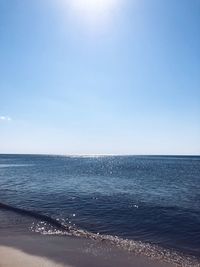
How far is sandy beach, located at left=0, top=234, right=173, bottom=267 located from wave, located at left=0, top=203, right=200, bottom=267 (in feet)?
2.56

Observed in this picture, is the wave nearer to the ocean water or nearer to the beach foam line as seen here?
the ocean water

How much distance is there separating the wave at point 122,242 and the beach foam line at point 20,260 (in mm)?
4861

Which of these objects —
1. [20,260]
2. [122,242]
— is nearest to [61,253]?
[20,260]

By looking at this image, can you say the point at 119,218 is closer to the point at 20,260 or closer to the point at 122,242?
the point at 122,242

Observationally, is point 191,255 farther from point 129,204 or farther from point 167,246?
point 129,204

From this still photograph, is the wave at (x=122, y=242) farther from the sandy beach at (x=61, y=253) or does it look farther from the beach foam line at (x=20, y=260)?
the beach foam line at (x=20, y=260)

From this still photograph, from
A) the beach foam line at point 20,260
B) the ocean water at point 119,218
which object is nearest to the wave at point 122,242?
the ocean water at point 119,218

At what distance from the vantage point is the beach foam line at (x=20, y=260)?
14137 mm

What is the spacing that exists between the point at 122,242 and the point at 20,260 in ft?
22.0

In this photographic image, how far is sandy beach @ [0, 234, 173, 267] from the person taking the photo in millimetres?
14773

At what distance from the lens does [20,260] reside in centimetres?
1473

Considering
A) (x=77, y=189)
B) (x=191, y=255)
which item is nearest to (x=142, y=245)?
(x=191, y=255)

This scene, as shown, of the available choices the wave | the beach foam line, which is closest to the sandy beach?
the beach foam line

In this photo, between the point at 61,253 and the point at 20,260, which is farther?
the point at 61,253
